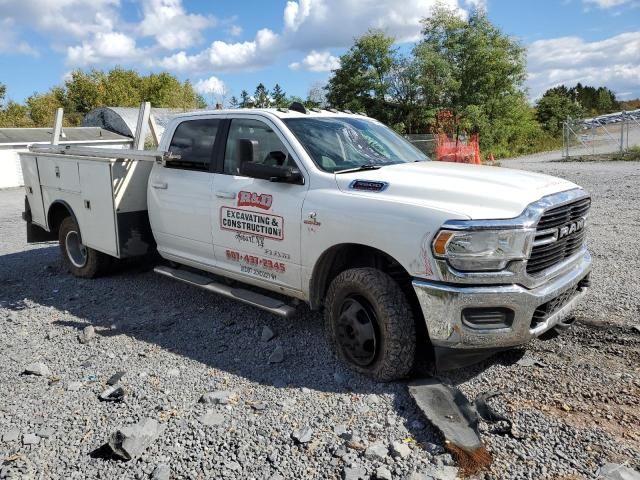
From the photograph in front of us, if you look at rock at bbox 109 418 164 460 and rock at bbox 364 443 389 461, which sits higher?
rock at bbox 109 418 164 460

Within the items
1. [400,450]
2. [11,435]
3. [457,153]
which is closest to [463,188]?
[400,450]

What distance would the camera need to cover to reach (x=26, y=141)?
2638 centimetres

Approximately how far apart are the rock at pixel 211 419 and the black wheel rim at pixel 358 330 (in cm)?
106

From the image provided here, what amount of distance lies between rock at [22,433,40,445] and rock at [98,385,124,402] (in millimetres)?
529

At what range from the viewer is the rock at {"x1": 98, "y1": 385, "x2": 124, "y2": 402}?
12.5 feet

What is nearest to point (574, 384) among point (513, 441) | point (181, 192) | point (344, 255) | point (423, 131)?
point (513, 441)

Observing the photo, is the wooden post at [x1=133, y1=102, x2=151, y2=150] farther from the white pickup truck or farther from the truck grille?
the truck grille

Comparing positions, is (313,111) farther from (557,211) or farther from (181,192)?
(557,211)

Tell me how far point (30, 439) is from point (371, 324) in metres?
2.31

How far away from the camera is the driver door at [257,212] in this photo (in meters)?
4.34

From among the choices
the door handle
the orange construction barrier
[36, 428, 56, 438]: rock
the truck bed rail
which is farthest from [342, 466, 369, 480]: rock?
the orange construction barrier

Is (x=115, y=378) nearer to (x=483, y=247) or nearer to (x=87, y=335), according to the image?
(x=87, y=335)

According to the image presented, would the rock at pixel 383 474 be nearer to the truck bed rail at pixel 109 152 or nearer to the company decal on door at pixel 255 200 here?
the company decal on door at pixel 255 200

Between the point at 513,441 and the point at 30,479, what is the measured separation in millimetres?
2708
